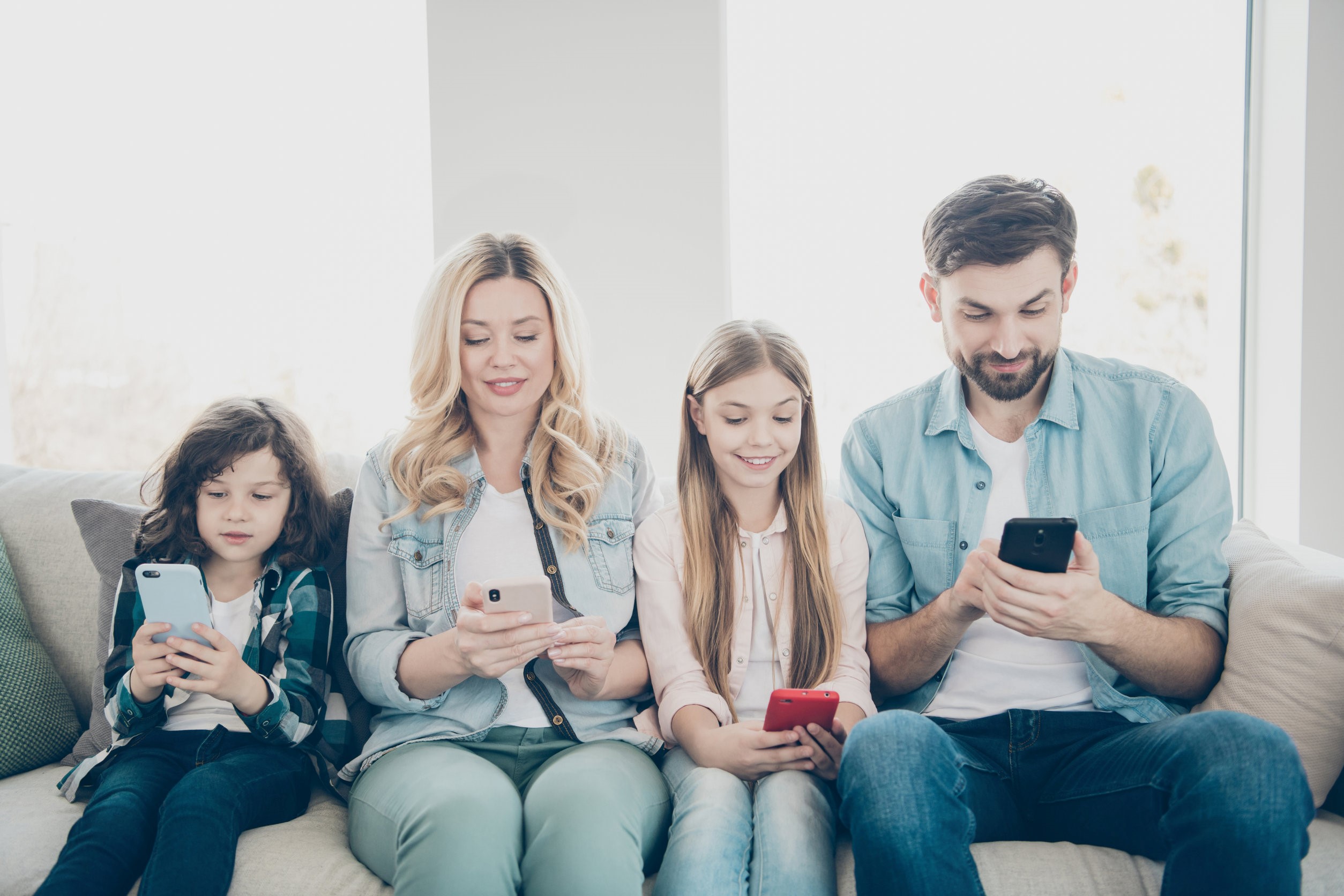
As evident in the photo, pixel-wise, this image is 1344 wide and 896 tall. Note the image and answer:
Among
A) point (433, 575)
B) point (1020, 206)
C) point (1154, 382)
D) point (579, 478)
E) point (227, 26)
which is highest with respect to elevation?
point (227, 26)

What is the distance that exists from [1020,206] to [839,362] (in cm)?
155

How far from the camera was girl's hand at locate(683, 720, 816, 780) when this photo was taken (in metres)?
1.50

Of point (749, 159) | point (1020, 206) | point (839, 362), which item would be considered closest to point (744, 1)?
point (749, 159)

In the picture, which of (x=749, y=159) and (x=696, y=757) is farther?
(x=749, y=159)

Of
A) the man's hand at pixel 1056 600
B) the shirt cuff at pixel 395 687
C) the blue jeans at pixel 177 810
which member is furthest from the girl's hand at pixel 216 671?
the man's hand at pixel 1056 600

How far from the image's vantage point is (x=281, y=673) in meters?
1.72

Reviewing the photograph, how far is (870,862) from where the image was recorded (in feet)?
3.97

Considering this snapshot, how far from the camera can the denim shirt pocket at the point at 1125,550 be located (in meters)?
1.66

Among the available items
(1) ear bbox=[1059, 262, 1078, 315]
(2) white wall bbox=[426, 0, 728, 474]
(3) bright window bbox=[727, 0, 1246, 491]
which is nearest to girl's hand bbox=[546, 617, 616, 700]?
(1) ear bbox=[1059, 262, 1078, 315]

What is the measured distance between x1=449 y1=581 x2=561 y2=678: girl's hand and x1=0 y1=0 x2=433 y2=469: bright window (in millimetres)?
1829

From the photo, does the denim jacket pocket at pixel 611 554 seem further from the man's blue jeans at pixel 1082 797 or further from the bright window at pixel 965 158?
the bright window at pixel 965 158

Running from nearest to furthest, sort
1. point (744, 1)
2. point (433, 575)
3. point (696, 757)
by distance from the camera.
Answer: point (696, 757) < point (433, 575) < point (744, 1)

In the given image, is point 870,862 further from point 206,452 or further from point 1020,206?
point 206,452

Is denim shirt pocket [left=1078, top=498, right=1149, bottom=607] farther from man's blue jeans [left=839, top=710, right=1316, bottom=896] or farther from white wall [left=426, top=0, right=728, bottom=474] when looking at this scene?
white wall [left=426, top=0, right=728, bottom=474]
